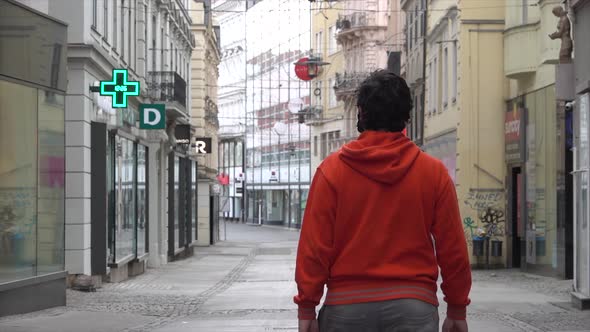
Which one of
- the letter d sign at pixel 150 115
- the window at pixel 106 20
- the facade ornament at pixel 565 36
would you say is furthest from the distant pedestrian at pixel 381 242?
the letter d sign at pixel 150 115

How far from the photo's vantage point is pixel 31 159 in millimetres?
16219

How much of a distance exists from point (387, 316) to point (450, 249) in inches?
14.8

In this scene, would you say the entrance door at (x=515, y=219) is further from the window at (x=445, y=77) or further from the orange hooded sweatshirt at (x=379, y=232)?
the orange hooded sweatshirt at (x=379, y=232)

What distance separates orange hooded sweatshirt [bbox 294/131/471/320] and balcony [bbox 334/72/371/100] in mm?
57750

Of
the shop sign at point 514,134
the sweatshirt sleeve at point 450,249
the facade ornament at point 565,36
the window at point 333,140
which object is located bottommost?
the sweatshirt sleeve at point 450,249

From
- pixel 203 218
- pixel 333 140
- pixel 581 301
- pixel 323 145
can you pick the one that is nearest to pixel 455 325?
pixel 581 301

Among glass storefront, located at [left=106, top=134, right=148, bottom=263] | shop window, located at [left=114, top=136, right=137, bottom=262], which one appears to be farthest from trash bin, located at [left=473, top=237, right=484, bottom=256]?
shop window, located at [left=114, top=136, right=137, bottom=262]

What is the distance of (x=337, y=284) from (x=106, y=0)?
20.1 m

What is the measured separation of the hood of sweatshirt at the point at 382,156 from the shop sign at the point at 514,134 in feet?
75.4

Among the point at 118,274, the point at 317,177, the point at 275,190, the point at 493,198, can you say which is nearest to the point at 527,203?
the point at 493,198

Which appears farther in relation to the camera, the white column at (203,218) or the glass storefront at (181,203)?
the white column at (203,218)

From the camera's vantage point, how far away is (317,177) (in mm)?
4402

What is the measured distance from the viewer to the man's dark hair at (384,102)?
444cm

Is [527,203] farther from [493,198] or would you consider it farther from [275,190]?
[275,190]
